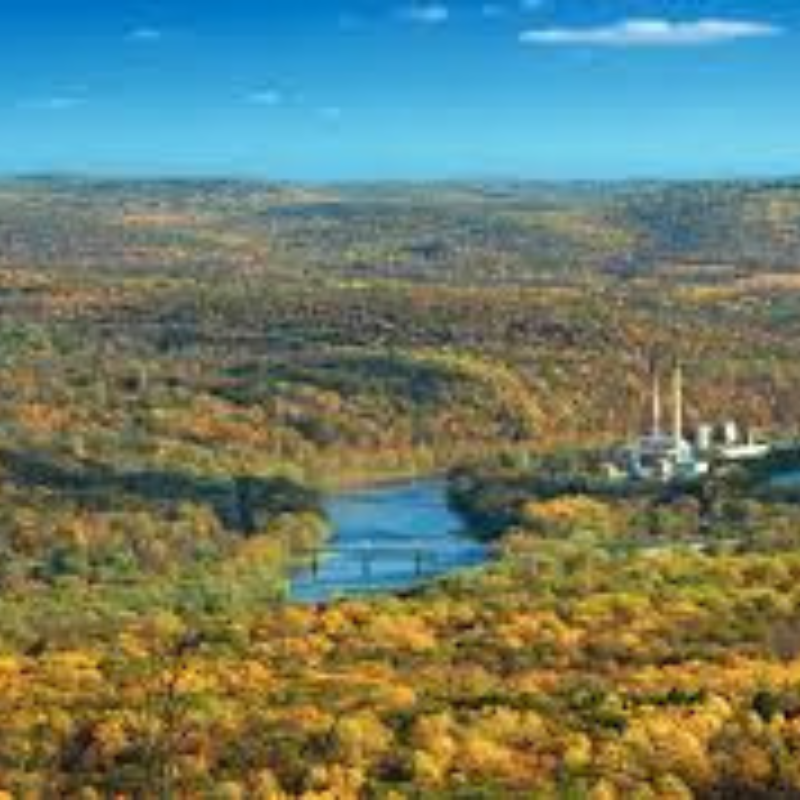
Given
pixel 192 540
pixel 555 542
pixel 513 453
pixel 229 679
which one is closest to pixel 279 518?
pixel 192 540

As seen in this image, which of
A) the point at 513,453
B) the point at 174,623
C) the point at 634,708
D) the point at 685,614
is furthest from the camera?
the point at 513,453

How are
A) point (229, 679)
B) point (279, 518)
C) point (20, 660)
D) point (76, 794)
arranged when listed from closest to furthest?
point (76, 794)
point (229, 679)
point (20, 660)
point (279, 518)

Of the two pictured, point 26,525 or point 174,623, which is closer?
point 174,623

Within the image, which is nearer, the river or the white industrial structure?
the river

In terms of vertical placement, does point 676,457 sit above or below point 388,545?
above

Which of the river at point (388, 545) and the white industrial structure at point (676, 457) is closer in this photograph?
the river at point (388, 545)

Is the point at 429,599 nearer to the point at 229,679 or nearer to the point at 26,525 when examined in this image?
the point at 229,679

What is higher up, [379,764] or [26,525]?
[379,764]

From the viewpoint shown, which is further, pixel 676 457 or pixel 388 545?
pixel 676 457
